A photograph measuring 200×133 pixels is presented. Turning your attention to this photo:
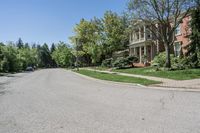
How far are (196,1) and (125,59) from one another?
18.2 metres

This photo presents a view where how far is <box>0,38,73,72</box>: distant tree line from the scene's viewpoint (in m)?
71.4

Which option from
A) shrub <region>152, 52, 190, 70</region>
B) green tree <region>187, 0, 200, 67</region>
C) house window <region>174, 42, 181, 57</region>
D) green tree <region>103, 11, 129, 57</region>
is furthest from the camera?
green tree <region>103, 11, 129, 57</region>

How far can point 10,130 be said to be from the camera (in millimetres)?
8141

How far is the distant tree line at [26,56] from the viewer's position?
71.4 meters

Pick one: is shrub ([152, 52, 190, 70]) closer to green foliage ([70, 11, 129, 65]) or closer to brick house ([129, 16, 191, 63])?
brick house ([129, 16, 191, 63])

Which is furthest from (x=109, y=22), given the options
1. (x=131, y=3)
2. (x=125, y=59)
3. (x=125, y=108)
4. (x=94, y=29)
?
(x=125, y=108)

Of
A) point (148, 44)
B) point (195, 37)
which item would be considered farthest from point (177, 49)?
point (195, 37)

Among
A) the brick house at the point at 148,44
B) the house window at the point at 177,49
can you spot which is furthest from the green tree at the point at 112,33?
the house window at the point at 177,49

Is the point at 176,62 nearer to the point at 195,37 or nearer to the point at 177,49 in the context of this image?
the point at 195,37

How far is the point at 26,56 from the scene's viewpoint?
11238 centimetres

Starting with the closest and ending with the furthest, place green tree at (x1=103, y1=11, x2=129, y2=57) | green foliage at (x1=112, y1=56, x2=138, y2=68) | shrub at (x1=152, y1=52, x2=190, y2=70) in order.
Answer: shrub at (x1=152, y1=52, x2=190, y2=70) → green foliage at (x1=112, y1=56, x2=138, y2=68) → green tree at (x1=103, y1=11, x2=129, y2=57)

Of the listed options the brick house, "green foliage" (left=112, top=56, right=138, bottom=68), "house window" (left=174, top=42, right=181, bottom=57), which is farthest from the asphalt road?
"green foliage" (left=112, top=56, right=138, bottom=68)

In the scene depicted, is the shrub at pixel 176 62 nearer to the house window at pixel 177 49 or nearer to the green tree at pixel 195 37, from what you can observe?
the green tree at pixel 195 37

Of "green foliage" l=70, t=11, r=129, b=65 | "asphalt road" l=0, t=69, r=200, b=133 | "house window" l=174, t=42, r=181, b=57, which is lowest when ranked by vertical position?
"asphalt road" l=0, t=69, r=200, b=133
